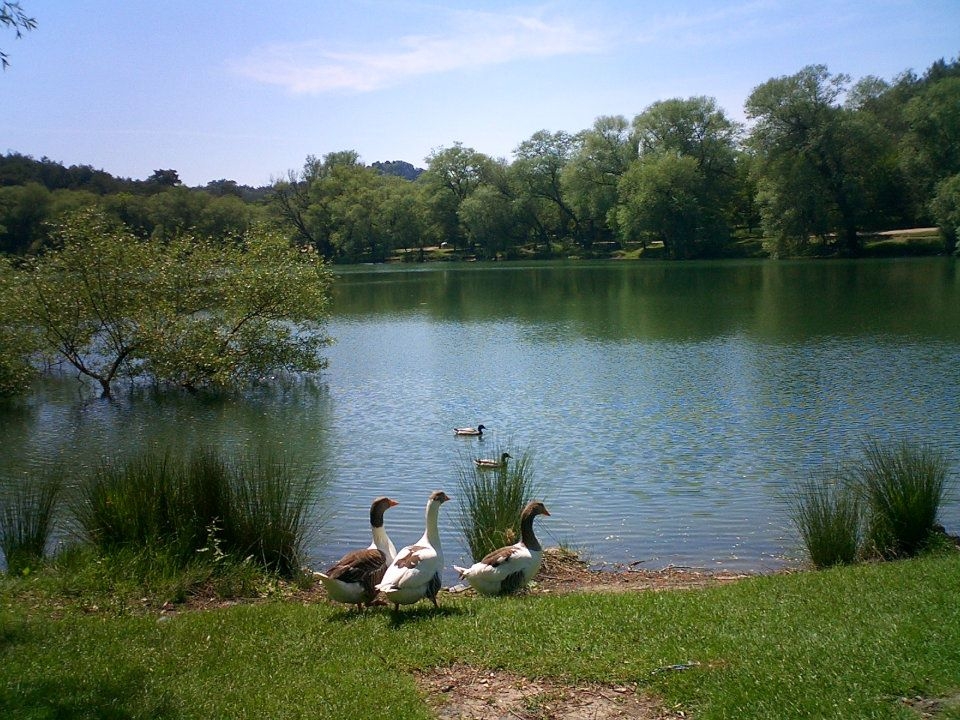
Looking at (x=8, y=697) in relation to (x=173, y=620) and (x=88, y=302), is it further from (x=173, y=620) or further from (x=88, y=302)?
(x=88, y=302)

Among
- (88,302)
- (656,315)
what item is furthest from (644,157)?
(88,302)

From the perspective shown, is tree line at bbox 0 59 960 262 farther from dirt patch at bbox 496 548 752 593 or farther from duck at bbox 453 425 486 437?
dirt patch at bbox 496 548 752 593

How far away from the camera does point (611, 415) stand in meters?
21.9

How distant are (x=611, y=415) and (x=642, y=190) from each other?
64.0m

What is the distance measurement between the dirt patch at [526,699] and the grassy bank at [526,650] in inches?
4.2

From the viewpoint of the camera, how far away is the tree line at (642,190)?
233 ft

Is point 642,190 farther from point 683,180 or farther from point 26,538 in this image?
point 26,538

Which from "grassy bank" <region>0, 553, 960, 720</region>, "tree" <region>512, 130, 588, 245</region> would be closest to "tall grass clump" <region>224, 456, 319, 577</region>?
"grassy bank" <region>0, 553, 960, 720</region>

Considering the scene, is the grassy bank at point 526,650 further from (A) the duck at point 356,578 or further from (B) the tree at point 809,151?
(B) the tree at point 809,151

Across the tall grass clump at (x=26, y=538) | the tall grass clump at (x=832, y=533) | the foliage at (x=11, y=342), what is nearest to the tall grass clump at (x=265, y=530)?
the tall grass clump at (x=26, y=538)

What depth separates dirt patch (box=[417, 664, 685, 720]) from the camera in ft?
18.5

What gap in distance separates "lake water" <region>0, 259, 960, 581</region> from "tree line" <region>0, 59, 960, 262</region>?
23.9 meters

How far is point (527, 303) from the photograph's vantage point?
5475cm

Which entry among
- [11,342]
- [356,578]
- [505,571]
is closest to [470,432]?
[505,571]
